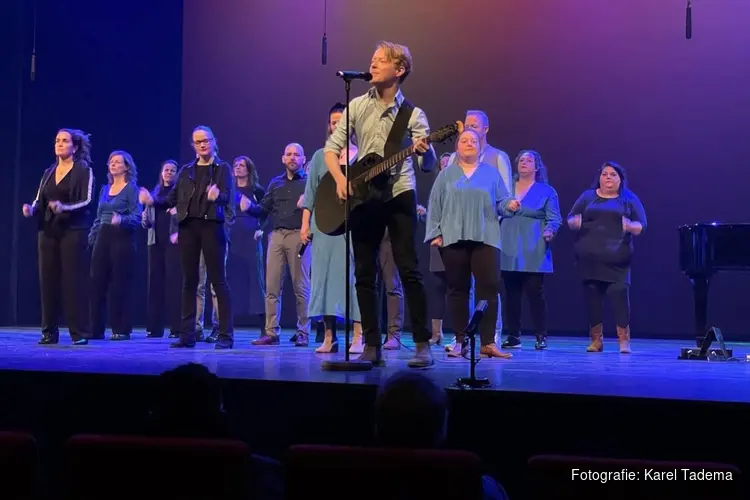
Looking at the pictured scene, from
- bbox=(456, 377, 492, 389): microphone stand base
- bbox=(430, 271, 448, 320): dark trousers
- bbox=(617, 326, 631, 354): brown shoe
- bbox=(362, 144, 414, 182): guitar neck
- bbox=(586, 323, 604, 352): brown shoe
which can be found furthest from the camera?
bbox=(430, 271, 448, 320): dark trousers

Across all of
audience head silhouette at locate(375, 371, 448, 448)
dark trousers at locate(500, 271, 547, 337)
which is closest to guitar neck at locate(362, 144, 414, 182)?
audience head silhouette at locate(375, 371, 448, 448)

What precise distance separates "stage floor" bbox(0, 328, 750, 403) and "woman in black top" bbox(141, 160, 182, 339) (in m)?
1.20

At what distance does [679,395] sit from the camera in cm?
334

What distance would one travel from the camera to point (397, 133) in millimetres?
4555

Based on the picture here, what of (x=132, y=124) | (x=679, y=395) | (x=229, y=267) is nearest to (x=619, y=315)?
(x=679, y=395)

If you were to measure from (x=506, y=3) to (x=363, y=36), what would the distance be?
5.80ft

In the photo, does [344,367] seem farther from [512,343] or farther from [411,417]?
[512,343]

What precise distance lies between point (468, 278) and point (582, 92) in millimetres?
4716

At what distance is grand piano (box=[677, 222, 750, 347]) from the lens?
21.1 feet

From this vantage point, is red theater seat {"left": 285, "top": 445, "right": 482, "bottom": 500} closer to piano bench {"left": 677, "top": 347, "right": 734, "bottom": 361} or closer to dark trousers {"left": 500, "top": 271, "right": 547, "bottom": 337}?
piano bench {"left": 677, "top": 347, "right": 734, "bottom": 361}

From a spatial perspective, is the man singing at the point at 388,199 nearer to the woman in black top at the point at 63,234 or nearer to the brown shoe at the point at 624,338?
the brown shoe at the point at 624,338

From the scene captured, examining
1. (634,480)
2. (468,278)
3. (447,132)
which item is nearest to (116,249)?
(468,278)

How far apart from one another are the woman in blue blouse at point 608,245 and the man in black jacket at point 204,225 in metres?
2.96

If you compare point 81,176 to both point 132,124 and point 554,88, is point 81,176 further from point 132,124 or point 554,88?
point 554,88
